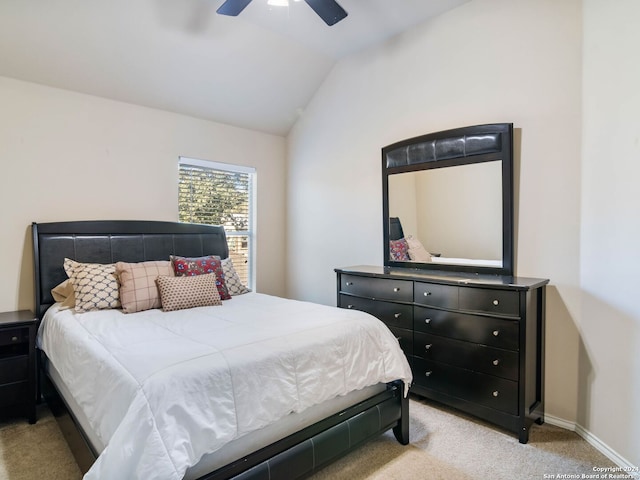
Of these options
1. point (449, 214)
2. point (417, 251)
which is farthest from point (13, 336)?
point (449, 214)

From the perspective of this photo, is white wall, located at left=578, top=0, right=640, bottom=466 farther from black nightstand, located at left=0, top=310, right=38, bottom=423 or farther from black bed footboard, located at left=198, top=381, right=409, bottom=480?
black nightstand, located at left=0, top=310, right=38, bottom=423

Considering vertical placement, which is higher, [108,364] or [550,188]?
[550,188]

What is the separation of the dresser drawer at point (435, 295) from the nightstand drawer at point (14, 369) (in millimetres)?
2752

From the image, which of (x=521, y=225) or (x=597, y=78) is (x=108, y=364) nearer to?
(x=521, y=225)

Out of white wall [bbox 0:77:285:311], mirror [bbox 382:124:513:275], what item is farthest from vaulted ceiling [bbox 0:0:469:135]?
mirror [bbox 382:124:513:275]

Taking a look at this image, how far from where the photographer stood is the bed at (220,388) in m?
1.37

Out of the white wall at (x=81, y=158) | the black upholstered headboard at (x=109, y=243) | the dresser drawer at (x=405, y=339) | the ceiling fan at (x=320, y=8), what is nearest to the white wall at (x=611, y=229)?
the dresser drawer at (x=405, y=339)

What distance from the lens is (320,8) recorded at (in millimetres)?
2229

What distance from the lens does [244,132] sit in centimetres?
430

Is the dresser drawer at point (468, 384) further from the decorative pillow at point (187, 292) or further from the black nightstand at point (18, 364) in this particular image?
the black nightstand at point (18, 364)

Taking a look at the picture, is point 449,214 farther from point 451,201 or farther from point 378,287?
point 378,287

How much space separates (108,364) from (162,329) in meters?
0.51

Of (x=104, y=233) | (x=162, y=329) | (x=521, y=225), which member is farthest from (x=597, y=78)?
(x=104, y=233)

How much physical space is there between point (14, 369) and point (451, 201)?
3.36 m
